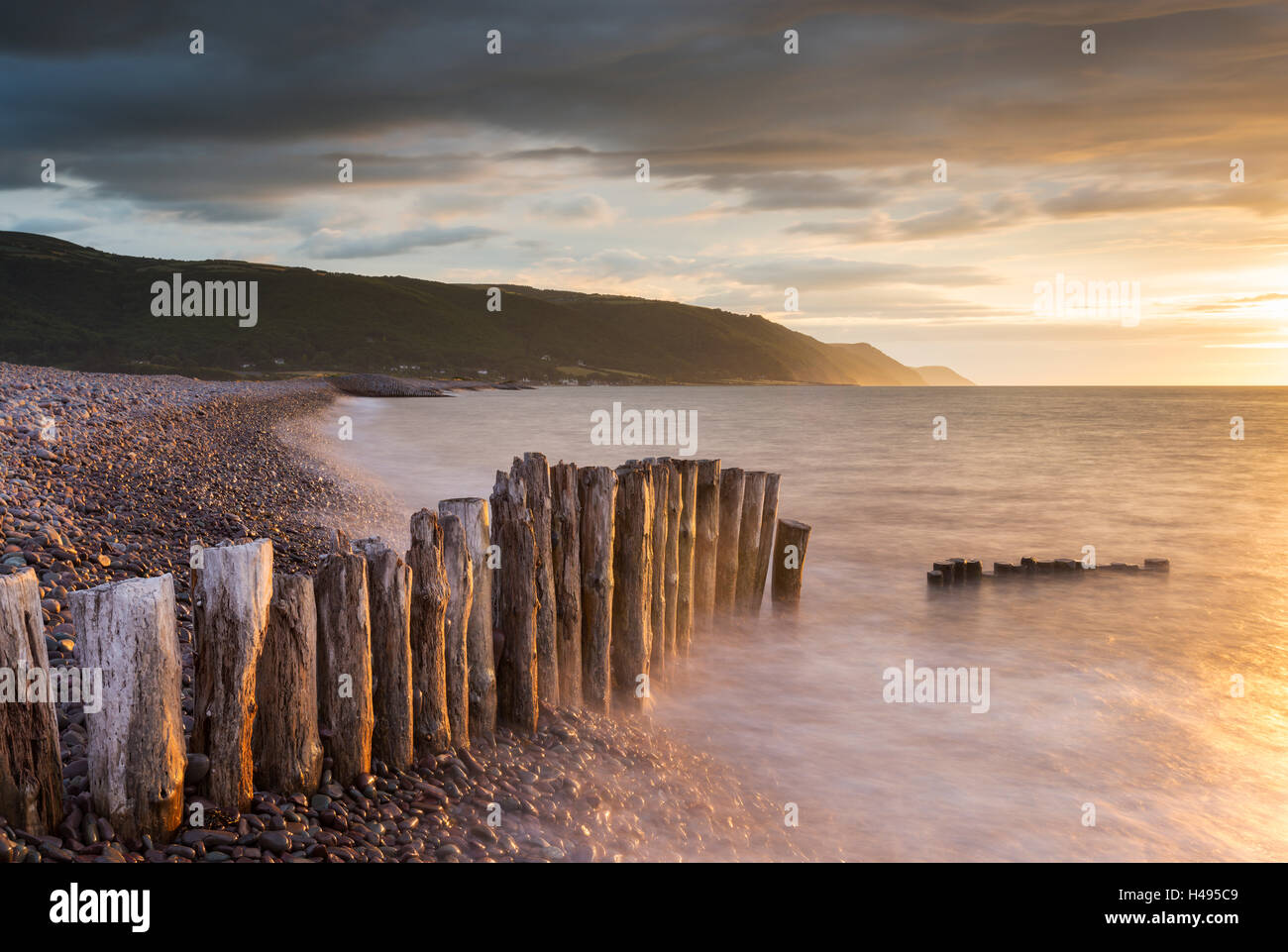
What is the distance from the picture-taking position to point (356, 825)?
4.54 m

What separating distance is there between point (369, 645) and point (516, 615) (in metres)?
1.43

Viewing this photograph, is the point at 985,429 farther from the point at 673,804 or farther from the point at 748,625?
the point at 673,804

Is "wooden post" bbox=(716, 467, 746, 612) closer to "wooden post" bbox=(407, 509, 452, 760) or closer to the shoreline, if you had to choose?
the shoreline

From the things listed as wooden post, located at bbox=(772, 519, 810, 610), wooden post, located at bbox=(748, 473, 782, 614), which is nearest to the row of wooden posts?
wooden post, located at bbox=(748, 473, 782, 614)

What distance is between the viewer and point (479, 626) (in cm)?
586

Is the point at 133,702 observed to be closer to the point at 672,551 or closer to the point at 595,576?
the point at 595,576

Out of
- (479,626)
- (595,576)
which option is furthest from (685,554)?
(479,626)

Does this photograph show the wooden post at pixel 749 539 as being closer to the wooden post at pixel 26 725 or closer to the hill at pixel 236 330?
the wooden post at pixel 26 725

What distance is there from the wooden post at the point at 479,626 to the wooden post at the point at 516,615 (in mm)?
268

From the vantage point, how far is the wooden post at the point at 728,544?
31.4 ft

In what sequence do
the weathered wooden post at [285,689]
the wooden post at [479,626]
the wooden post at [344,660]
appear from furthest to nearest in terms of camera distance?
the wooden post at [479,626] < the wooden post at [344,660] < the weathered wooden post at [285,689]

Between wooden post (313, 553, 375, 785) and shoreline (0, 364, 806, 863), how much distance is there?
202 mm

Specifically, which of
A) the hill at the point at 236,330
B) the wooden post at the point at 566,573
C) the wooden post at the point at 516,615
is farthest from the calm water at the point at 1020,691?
the hill at the point at 236,330

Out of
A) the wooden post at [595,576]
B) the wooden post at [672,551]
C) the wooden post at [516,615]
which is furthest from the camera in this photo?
the wooden post at [672,551]
